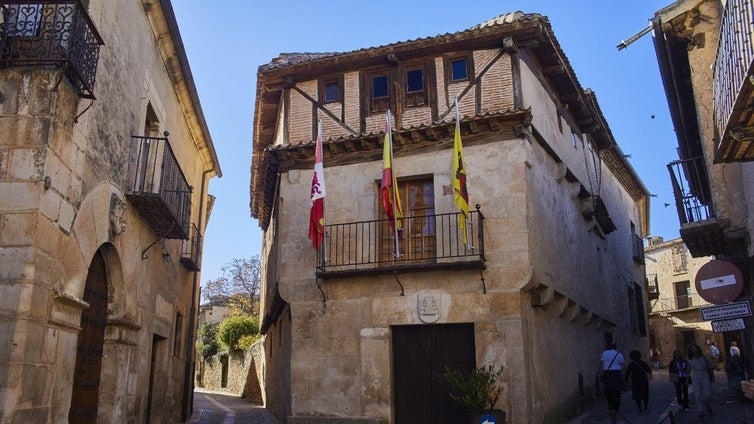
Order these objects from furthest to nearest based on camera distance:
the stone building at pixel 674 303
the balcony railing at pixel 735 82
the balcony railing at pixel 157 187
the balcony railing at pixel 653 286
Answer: the stone building at pixel 674 303
the balcony railing at pixel 653 286
the balcony railing at pixel 157 187
the balcony railing at pixel 735 82

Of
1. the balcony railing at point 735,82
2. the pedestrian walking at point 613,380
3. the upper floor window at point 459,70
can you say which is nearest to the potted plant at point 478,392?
the pedestrian walking at point 613,380

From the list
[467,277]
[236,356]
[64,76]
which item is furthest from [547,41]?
[236,356]

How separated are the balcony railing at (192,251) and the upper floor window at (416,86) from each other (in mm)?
5833

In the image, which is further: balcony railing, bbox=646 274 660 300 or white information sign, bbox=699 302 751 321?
balcony railing, bbox=646 274 660 300

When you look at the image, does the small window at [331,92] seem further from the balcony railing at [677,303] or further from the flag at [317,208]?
the balcony railing at [677,303]

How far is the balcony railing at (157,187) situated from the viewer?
31.3ft

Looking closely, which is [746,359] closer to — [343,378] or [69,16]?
[343,378]

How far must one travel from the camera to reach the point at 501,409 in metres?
10.2

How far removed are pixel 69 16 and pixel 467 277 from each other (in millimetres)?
6993

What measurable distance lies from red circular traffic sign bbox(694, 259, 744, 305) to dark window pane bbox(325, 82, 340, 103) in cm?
744

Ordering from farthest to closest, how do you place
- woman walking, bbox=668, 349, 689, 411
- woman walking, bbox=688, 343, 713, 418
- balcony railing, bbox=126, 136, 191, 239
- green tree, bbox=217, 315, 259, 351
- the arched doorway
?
green tree, bbox=217, 315, 259, 351 < woman walking, bbox=668, 349, 689, 411 < woman walking, bbox=688, 343, 713, 418 < balcony railing, bbox=126, 136, 191, 239 < the arched doorway

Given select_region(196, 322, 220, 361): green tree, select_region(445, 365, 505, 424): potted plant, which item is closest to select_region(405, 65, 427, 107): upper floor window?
select_region(445, 365, 505, 424): potted plant

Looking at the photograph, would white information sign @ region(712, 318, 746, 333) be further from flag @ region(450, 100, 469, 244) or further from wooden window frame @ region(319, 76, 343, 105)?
wooden window frame @ region(319, 76, 343, 105)

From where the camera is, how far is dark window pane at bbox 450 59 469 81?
12187mm
